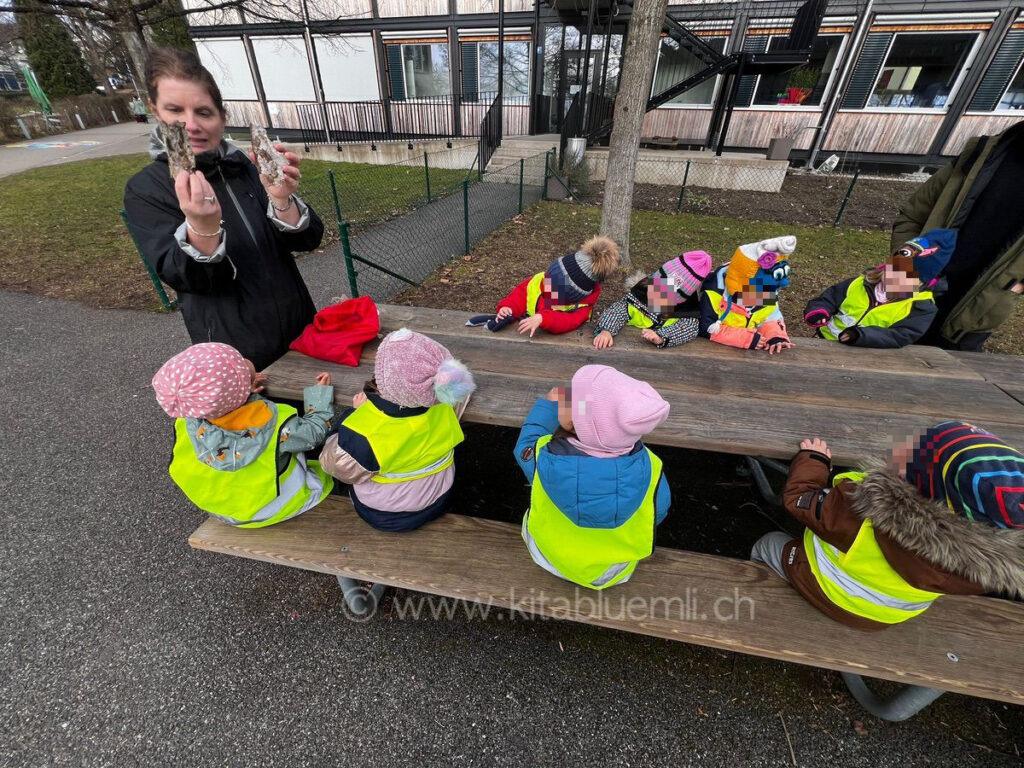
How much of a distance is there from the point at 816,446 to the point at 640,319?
1.24 metres

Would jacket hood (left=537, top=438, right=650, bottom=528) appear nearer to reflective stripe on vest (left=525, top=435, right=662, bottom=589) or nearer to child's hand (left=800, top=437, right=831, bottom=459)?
reflective stripe on vest (left=525, top=435, right=662, bottom=589)

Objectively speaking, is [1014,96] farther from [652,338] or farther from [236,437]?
[236,437]

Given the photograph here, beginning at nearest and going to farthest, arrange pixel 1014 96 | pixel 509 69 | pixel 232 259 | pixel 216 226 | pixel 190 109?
pixel 216 226 < pixel 190 109 < pixel 232 259 < pixel 1014 96 < pixel 509 69

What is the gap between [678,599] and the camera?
1.70 meters

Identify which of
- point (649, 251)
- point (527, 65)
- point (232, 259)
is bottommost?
point (649, 251)

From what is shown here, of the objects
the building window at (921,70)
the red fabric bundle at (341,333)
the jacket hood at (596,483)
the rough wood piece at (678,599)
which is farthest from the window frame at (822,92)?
the jacket hood at (596,483)

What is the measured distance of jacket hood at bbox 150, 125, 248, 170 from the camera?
1.75m

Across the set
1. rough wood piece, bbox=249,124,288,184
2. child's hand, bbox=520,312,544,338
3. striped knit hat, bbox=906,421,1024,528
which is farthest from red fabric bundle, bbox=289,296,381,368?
striped knit hat, bbox=906,421,1024,528

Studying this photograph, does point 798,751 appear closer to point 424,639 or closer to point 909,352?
point 424,639

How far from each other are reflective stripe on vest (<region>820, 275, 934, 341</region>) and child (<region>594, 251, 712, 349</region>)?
0.92 metres

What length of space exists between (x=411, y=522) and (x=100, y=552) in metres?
1.95

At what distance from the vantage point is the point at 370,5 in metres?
13.7

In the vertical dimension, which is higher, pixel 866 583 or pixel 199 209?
pixel 199 209

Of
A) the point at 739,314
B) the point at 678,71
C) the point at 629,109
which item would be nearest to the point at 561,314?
the point at 739,314
